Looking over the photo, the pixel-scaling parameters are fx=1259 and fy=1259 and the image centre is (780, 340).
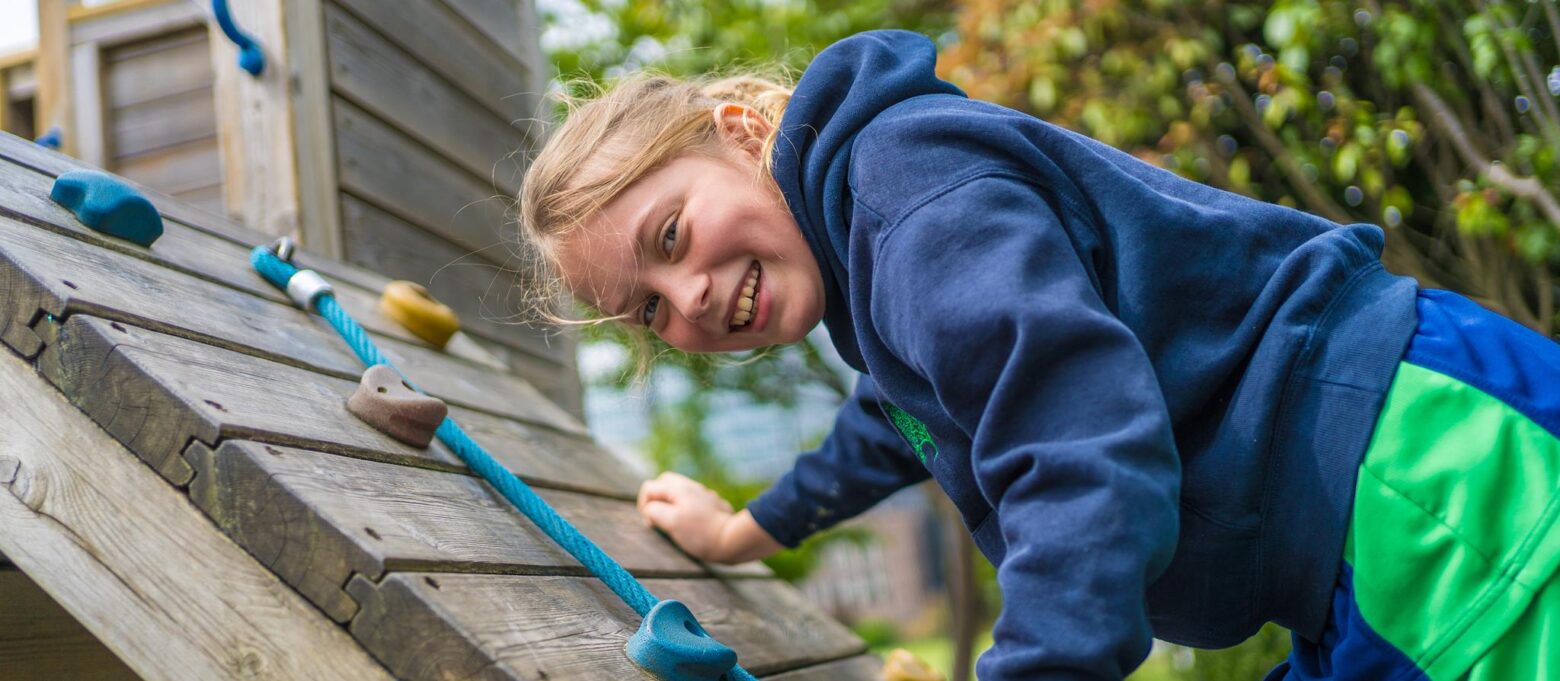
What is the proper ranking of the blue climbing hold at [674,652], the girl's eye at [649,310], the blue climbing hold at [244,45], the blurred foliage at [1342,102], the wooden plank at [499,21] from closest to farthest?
the blue climbing hold at [674,652]
the girl's eye at [649,310]
the blue climbing hold at [244,45]
the blurred foliage at [1342,102]
the wooden plank at [499,21]

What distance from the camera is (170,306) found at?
1.37 m

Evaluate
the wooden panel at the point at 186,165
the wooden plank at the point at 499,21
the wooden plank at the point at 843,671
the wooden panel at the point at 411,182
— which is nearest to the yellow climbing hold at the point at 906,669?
the wooden plank at the point at 843,671

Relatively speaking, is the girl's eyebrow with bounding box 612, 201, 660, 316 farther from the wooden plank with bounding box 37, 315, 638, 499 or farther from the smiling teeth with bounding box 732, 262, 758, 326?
the wooden plank with bounding box 37, 315, 638, 499

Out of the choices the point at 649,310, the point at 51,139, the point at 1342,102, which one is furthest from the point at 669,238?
the point at 1342,102

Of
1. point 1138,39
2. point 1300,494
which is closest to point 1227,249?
point 1300,494

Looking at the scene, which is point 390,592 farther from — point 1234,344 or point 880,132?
point 1234,344

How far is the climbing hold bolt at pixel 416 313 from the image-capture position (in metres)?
2.17

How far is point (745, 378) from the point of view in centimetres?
743

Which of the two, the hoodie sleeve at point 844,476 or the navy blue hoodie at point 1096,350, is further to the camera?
the hoodie sleeve at point 844,476

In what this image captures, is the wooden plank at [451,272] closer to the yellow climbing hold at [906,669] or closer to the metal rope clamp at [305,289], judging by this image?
the metal rope clamp at [305,289]

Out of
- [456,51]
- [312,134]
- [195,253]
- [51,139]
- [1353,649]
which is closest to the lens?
[1353,649]

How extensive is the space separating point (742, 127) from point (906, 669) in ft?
3.00

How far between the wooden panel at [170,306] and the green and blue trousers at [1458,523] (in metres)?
1.17

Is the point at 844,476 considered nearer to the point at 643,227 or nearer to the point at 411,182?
the point at 643,227
